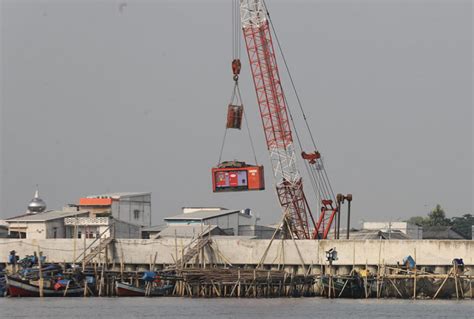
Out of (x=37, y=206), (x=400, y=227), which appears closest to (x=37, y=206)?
(x=37, y=206)

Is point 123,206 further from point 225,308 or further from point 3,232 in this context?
point 225,308

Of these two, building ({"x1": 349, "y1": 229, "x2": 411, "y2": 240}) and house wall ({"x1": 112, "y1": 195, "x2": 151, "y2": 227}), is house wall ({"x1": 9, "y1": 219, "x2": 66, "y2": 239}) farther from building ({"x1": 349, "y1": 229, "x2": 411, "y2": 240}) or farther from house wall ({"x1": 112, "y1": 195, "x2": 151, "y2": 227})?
building ({"x1": 349, "y1": 229, "x2": 411, "y2": 240})

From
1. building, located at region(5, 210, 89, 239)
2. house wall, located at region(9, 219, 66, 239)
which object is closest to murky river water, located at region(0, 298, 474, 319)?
house wall, located at region(9, 219, 66, 239)

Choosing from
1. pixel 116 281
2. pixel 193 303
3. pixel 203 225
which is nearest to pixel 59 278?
pixel 116 281

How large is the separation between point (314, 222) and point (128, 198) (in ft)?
70.3

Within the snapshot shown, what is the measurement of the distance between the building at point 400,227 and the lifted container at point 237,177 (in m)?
30.5

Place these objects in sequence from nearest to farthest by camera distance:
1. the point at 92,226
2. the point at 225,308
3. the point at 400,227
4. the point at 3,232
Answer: the point at 225,308 → the point at 92,226 → the point at 3,232 → the point at 400,227

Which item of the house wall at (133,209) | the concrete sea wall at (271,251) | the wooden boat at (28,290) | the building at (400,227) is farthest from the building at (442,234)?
the wooden boat at (28,290)

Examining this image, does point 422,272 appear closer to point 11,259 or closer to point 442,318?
point 442,318

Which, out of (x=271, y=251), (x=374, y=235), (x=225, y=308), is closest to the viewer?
(x=225, y=308)

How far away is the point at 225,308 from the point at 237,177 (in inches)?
1097

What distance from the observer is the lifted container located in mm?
99438

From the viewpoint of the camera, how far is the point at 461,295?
8500 centimetres

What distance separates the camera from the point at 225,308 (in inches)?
2881
